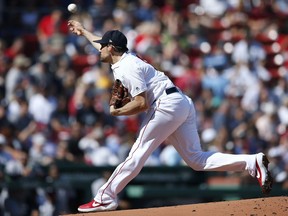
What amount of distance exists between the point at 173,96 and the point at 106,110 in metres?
7.07

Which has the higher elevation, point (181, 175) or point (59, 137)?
point (59, 137)

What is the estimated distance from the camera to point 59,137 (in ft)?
48.1

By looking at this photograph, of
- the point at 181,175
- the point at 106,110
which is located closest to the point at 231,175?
the point at 181,175

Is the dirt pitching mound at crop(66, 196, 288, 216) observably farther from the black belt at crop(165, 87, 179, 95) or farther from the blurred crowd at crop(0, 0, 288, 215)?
the blurred crowd at crop(0, 0, 288, 215)

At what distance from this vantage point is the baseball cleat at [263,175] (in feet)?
28.9

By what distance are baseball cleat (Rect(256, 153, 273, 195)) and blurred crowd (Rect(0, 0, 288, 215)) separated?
210 inches

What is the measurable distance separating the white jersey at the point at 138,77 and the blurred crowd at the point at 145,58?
16.4 feet

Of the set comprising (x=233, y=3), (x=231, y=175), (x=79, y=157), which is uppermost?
(x=233, y=3)

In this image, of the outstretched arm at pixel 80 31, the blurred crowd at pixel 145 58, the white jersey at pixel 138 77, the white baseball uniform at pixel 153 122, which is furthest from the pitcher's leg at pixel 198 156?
the blurred crowd at pixel 145 58

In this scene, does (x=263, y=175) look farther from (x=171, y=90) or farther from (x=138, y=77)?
(x=138, y=77)

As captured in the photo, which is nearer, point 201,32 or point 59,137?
point 59,137

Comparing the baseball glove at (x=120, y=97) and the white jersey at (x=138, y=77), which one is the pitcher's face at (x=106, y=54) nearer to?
the white jersey at (x=138, y=77)

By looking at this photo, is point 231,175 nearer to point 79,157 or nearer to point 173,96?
point 79,157

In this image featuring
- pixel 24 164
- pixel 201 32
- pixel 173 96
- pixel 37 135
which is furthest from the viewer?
pixel 201 32
